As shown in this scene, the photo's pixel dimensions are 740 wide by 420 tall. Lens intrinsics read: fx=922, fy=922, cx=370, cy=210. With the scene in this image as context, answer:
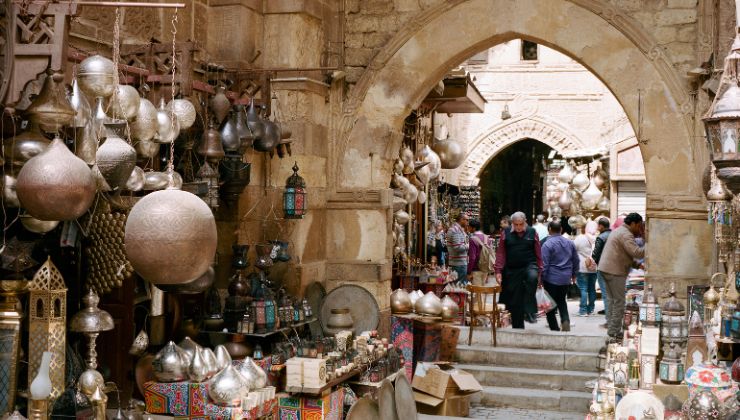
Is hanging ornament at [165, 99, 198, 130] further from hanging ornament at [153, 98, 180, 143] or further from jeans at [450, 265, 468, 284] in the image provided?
jeans at [450, 265, 468, 284]

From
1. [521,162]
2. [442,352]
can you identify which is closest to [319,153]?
[442,352]

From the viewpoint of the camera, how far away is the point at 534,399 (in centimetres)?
757

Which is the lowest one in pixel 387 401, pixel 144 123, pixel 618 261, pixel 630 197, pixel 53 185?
pixel 387 401

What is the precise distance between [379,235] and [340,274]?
454 mm

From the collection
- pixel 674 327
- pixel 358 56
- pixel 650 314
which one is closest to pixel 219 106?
pixel 358 56

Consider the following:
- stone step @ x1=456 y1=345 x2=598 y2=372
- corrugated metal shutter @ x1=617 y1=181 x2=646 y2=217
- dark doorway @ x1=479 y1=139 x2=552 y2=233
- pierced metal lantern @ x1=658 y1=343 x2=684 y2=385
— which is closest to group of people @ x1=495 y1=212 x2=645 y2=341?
stone step @ x1=456 y1=345 x2=598 y2=372

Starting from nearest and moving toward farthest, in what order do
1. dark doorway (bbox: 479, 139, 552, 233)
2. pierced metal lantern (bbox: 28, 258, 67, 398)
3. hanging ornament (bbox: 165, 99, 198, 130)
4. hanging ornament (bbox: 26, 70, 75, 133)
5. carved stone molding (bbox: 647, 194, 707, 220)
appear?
hanging ornament (bbox: 26, 70, 75, 133), pierced metal lantern (bbox: 28, 258, 67, 398), hanging ornament (bbox: 165, 99, 198, 130), carved stone molding (bbox: 647, 194, 707, 220), dark doorway (bbox: 479, 139, 552, 233)

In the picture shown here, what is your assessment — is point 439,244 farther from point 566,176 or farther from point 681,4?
point 681,4

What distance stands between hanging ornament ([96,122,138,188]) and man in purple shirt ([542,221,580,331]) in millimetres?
5763

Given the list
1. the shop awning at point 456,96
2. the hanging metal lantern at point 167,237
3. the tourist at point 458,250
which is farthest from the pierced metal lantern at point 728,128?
the tourist at point 458,250

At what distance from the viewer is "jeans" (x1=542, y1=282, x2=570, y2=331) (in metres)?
9.12

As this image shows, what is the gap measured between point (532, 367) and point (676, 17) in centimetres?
329

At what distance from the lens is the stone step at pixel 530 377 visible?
7.81m

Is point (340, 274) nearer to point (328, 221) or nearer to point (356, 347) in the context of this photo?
point (328, 221)
